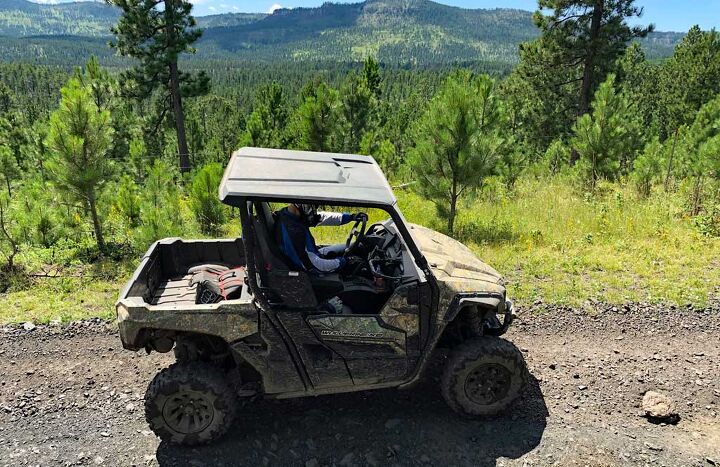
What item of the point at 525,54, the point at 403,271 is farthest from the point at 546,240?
the point at 525,54

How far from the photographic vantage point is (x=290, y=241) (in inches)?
165

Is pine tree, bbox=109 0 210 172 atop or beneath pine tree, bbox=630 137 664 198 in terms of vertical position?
atop

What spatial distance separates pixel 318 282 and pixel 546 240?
6368 mm

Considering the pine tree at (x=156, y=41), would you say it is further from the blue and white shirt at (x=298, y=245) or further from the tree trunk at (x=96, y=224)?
the blue and white shirt at (x=298, y=245)

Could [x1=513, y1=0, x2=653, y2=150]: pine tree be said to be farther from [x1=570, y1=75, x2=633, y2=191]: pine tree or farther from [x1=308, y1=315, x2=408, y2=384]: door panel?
[x1=308, y1=315, x2=408, y2=384]: door panel

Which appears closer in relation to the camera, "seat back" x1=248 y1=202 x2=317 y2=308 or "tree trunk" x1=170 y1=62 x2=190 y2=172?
"seat back" x1=248 y1=202 x2=317 y2=308

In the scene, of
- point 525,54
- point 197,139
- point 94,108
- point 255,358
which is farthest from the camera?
point 197,139

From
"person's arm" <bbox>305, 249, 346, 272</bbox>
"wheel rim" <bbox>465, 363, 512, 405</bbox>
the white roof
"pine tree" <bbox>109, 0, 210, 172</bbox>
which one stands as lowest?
"wheel rim" <bbox>465, 363, 512, 405</bbox>

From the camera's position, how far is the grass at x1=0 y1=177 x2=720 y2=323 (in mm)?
6836

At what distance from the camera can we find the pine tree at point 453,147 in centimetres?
915

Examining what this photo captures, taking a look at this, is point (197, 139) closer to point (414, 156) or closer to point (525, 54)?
point (525, 54)

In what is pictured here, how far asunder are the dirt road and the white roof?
6.85 ft

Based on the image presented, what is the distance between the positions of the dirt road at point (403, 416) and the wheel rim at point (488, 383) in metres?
0.24

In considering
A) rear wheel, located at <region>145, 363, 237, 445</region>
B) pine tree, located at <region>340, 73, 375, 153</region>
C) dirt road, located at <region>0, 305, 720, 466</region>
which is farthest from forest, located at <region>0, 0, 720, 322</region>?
pine tree, located at <region>340, 73, 375, 153</region>
